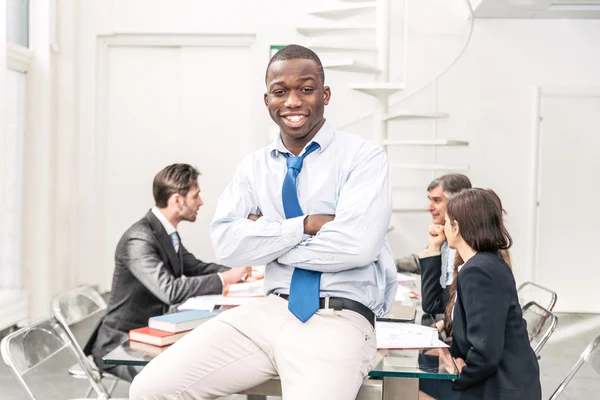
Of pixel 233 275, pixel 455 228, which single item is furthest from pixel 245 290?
pixel 455 228

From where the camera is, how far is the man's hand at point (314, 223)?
168 centimetres

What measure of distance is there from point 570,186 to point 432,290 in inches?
157

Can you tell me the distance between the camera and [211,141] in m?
6.12

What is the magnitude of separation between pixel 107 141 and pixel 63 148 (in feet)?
1.66

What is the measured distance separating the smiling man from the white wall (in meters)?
4.23

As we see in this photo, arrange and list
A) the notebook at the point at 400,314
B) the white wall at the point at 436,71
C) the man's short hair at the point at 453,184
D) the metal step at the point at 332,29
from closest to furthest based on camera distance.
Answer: the notebook at the point at 400,314 → the man's short hair at the point at 453,184 → the metal step at the point at 332,29 → the white wall at the point at 436,71

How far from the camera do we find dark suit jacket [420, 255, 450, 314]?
252 cm

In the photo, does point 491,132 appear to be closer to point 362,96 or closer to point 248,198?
point 362,96

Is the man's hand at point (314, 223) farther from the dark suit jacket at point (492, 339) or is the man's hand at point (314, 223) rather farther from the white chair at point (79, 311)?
the white chair at point (79, 311)

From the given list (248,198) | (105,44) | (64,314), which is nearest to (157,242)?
(64,314)

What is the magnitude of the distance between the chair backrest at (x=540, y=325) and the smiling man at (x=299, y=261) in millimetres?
882

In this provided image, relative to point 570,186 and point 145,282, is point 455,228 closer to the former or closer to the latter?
point 145,282

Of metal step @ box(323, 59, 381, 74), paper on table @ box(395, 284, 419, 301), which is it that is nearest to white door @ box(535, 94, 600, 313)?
metal step @ box(323, 59, 381, 74)

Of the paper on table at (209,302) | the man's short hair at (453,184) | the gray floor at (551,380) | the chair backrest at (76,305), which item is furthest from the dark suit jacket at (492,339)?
the gray floor at (551,380)
